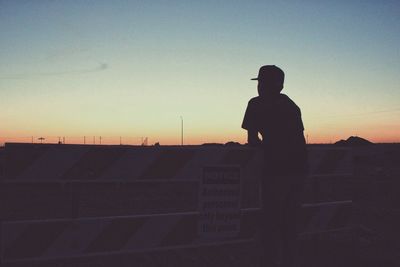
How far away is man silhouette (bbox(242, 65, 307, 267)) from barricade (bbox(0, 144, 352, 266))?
0.72 m

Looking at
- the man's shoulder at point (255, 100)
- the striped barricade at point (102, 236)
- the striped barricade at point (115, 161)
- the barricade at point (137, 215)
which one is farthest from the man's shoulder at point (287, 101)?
the striped barricade at point (102, 236)

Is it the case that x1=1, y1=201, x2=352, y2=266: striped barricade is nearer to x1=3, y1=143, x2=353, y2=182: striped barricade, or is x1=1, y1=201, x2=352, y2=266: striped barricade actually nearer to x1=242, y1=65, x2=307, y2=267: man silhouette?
x1=3, y1=143, x2=353, y2=182: striped barricade

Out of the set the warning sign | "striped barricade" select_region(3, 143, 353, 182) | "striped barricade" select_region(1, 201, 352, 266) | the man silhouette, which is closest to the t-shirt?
the man silhouette

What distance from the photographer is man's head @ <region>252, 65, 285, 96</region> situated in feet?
17.3

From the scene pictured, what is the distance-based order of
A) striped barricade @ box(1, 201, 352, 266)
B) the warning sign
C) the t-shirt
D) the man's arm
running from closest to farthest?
striped barricade @ box(1, 201, 352, 266), the t-shirt, the man's arm, the warning sign

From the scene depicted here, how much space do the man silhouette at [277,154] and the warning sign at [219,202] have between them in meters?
0.62

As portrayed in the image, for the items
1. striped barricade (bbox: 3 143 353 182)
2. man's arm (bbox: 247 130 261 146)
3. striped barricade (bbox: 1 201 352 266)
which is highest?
man's arm (bbox: 247 130 261 146)

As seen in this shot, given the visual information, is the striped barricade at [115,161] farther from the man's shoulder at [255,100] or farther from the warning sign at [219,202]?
the man's shoulder at [255,100]

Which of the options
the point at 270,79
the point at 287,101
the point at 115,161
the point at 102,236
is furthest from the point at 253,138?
the point at 102,236

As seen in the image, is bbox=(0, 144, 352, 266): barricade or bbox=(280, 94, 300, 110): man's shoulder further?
bbox=(280, 94, 300, 110): man's shoulder

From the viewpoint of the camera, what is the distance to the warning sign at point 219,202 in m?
5.72

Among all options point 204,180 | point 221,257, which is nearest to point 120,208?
point 221,257

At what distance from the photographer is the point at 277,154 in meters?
5.23

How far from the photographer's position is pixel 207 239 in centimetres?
579
